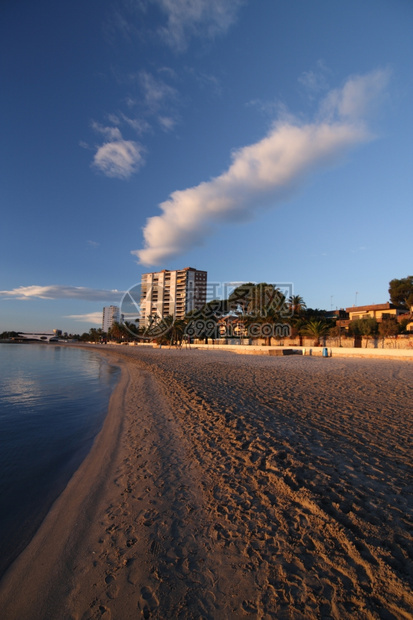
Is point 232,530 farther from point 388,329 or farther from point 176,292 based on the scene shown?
point 176,292

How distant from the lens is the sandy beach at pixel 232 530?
2.40m

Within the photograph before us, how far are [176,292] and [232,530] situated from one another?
14255 cm

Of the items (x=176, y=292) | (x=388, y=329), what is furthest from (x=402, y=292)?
(x=176, y=292)

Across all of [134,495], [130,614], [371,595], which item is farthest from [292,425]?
[130,614]

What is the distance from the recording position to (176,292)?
14462 cm

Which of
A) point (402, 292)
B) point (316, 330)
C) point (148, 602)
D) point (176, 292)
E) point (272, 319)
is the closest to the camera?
point (148, 602)

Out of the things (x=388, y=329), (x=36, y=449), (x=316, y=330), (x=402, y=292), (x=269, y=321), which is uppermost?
(x=402, y=292)

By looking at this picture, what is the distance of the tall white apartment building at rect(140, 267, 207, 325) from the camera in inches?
5581

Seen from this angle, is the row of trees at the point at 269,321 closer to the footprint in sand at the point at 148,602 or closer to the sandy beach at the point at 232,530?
the sandy beach at the point at 232,530

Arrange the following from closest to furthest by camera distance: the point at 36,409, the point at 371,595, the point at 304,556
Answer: the point at 371,595 < the point at 304,556 < the point at 36,409

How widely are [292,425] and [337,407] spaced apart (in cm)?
229

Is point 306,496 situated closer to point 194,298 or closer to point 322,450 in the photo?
point 322,450

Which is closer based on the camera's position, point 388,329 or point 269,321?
point 388,329

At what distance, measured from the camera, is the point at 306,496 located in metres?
3.66
